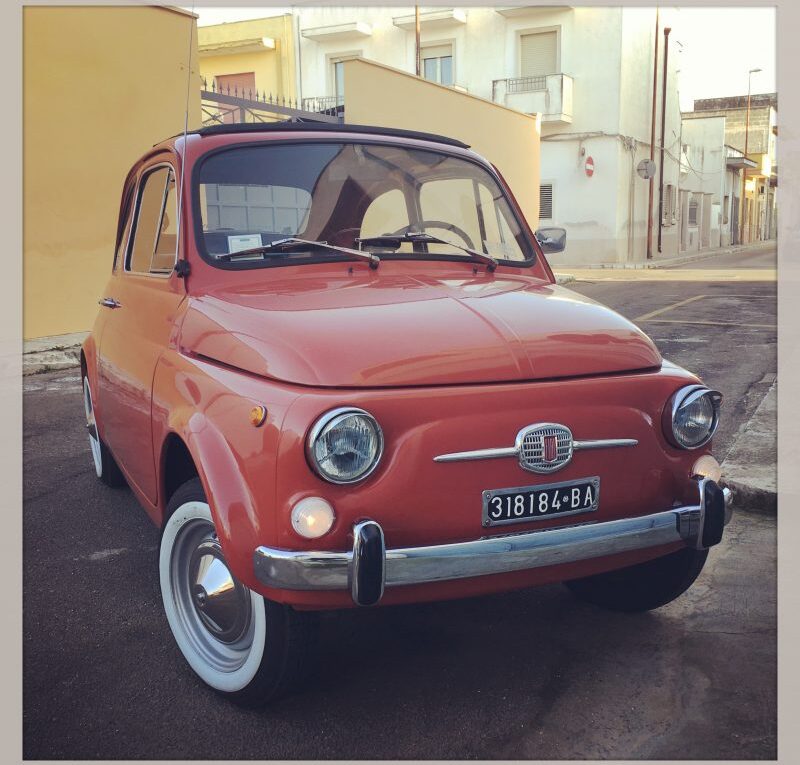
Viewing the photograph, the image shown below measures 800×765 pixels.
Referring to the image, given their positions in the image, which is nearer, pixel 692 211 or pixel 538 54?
pixel 538 54

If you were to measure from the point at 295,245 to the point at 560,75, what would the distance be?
27.1m

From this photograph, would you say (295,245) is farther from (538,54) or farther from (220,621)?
(538,54)

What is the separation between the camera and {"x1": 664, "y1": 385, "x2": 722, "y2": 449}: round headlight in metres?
2.69

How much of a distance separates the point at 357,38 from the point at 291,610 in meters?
31.5

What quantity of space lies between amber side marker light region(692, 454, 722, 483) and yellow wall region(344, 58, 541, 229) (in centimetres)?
1166

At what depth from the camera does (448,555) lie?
2326mm

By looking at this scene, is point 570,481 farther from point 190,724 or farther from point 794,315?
point 794,315

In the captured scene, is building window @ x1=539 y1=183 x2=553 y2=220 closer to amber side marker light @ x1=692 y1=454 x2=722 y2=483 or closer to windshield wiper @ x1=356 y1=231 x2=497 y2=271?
windshield wiper @ x1=356 y1=231 x2=497 y2=271

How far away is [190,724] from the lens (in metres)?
2.58

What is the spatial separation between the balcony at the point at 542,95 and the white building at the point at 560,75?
0.03 metres

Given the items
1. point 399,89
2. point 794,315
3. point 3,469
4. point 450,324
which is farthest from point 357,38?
point 450,324

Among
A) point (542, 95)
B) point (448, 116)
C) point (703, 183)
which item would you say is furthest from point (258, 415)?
point (703, 183)

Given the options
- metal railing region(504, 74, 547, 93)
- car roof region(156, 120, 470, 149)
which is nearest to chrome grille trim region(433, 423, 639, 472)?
car roof region(156, 120, 470, 149)

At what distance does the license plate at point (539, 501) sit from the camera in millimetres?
2424
